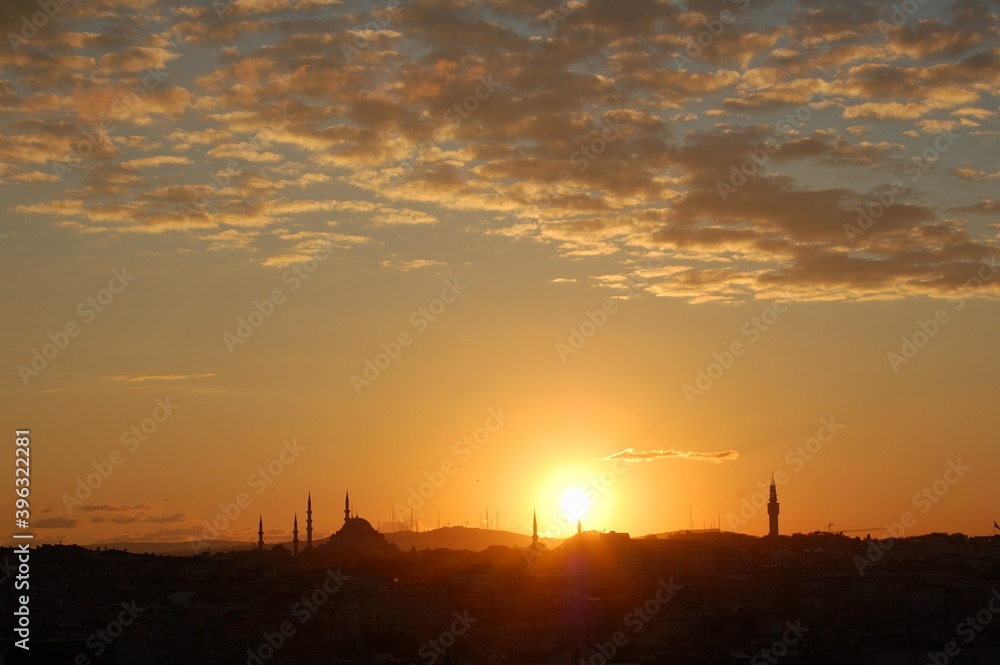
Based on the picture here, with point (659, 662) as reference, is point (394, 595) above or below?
above

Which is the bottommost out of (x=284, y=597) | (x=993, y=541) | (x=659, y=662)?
(x=659, y=662)

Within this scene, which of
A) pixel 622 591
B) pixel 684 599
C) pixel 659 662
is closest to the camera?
pixel 659 662

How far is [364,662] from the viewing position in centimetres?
7750

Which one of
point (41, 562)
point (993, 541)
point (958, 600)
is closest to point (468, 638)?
point (958, 600)

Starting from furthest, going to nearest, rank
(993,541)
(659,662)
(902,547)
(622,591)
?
(993,541)
(902,547)
(622,591)
(659,662)

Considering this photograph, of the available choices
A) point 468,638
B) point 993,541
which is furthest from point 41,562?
point 993,541

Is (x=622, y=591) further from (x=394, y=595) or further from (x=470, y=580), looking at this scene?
(x=394, y=595)

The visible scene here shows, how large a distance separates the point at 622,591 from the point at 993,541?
65932 millimetres

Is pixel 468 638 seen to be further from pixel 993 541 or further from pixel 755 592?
pixel 993 541

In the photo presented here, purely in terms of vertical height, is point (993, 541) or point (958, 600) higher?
point (993, 541)

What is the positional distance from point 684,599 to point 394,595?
72.1ft

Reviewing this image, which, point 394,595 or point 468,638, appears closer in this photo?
point 468,638

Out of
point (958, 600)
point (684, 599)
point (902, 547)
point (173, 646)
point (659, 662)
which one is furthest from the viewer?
point (902, 547)

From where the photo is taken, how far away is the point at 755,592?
385ft
